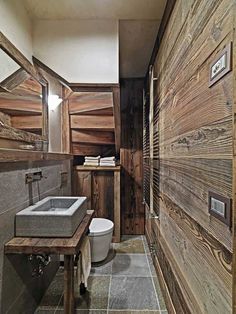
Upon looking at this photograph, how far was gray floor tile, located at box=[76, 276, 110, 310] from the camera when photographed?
6.00 ft

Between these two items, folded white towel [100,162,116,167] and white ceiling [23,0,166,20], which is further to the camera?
folded white towel [100,162,116,167]

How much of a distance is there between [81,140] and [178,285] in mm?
2354

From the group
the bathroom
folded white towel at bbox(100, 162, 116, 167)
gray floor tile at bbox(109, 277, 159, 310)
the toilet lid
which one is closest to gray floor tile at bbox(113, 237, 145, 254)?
the bathroom

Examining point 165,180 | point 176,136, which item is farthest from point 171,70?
point 165,180

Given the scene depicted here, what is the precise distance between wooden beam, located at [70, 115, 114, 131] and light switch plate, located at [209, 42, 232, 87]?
2326 millimetres

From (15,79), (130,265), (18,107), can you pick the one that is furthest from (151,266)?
(15,79)

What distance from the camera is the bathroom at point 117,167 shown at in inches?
34.0

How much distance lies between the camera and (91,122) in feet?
10.4

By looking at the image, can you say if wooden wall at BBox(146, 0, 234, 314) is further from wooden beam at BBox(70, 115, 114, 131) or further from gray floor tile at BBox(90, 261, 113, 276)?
wooden beam at BBox(70, 115, 114, 131)

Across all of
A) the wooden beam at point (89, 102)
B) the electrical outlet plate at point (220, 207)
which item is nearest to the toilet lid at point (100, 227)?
the wooden beam at point (89, 102)

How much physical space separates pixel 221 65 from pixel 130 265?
2.28m

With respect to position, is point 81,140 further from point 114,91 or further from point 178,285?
point 178,285

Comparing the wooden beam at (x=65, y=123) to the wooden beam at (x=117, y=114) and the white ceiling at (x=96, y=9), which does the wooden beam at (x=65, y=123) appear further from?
the white ceiling at (x=96, y=9)

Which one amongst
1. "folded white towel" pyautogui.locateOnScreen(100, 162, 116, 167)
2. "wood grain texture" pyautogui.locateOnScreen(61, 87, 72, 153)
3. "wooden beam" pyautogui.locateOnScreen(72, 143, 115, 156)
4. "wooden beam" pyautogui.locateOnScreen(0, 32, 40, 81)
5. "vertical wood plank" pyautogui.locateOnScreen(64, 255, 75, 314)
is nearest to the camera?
"vertical wood plank" pyautogui.locateOnScreen(64, 255, 75, 314)
